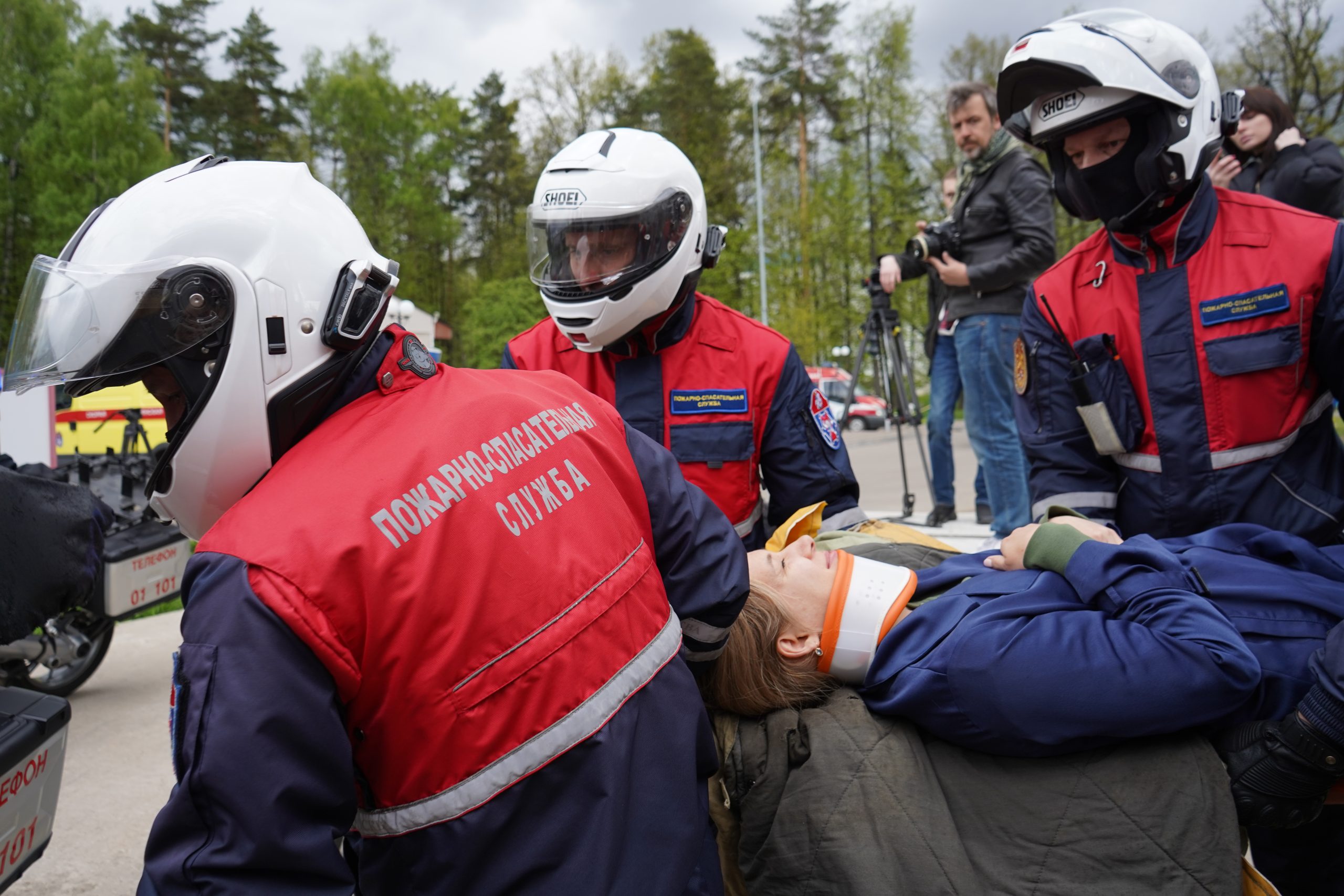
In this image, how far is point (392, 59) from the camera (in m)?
35.8

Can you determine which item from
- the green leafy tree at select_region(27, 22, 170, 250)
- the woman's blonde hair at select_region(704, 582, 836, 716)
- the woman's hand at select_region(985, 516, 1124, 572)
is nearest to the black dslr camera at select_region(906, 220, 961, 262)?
the woman's hand at select_region(985, 516, 1124, 572)

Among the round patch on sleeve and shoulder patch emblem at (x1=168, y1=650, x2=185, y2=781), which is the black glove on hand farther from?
shoulder patch emblem at (x1=168, y1=650, x2=185, y2=781)

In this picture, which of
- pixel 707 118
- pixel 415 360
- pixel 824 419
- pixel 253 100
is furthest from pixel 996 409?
pixel 253 100

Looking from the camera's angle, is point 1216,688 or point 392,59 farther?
point 392,59

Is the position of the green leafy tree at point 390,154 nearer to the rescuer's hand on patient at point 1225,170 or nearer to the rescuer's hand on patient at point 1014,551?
the rescuer's hand on patient at point 1225,170

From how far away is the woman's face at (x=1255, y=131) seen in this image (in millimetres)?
4812

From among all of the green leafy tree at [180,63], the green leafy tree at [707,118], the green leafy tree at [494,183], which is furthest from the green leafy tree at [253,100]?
the green leafy tree at [707,118]

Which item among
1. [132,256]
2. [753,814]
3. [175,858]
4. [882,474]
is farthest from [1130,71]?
[882,474]

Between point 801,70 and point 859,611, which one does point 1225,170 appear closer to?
point 859,611

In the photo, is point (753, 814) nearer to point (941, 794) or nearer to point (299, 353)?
point (941, 794)

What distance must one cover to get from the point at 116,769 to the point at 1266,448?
383cm

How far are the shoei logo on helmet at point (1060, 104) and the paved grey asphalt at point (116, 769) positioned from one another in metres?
3.23

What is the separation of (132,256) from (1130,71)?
2.09m

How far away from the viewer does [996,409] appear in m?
4.86
